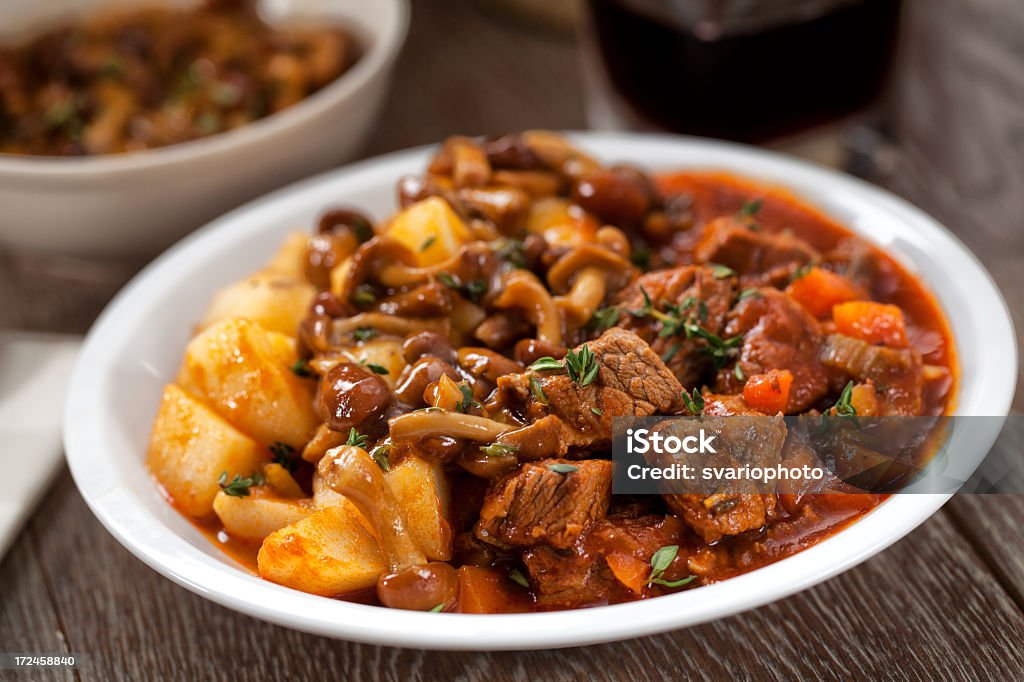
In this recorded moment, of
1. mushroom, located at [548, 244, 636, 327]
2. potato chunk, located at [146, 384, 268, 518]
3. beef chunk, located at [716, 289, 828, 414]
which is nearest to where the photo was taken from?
beef chunk, located at [716, 289, 828, 414]

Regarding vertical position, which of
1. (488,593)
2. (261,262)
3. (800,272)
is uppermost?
(800,272)

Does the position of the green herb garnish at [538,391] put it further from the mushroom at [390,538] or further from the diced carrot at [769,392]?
the diced carrot at [769,392]

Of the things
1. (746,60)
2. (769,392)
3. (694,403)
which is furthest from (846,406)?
(746,60)

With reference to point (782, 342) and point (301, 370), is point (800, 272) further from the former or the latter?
point (301, 370)

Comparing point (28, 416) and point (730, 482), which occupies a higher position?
point (730, 482)

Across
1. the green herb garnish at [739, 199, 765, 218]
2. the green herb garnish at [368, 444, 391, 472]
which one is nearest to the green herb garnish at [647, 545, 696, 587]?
the green herb garnish at [368, 444, 391, 472]

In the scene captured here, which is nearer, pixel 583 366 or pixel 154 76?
pixel 583 366

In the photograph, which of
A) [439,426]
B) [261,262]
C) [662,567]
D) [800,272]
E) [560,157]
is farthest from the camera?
[261,262]

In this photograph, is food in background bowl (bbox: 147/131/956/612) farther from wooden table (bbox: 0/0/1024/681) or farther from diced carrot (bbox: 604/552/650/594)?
wooden table (bbox: 0/0/1024/681)

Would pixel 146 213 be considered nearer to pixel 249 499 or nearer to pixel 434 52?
pixel 249 499
